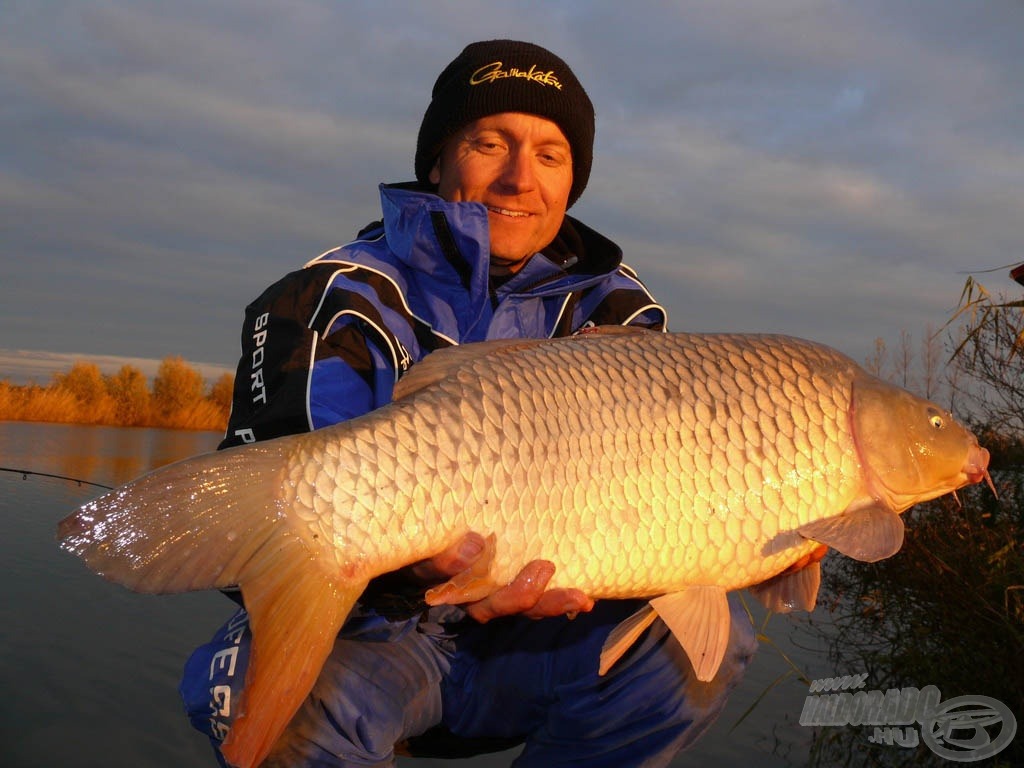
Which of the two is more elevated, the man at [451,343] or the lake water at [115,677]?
the man at [451,343]

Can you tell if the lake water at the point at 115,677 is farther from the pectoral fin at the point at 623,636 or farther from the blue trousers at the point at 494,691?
the pectoral fin at the point at 623,636

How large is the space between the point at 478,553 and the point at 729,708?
2.14 meters

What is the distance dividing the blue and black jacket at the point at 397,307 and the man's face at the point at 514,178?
0.10 meters

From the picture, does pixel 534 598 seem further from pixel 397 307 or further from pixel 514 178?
pixel 514 178

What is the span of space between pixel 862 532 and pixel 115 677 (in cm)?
250

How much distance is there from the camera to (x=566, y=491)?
1508 millimetres

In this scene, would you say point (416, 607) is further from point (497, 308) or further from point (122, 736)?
point (122, 736)

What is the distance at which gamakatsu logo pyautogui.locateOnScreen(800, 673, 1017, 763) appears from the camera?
2.57 meters

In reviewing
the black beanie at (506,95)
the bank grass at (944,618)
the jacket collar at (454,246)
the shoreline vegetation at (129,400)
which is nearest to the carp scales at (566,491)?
the jacket collar at (454,246)

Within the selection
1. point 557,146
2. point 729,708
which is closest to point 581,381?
point 557,146

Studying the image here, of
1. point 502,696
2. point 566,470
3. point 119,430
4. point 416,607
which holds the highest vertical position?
point 566,470

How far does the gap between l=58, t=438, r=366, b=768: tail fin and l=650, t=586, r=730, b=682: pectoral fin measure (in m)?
0.60

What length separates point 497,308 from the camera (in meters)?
2.26

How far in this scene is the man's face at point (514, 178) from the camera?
7.90 ft
